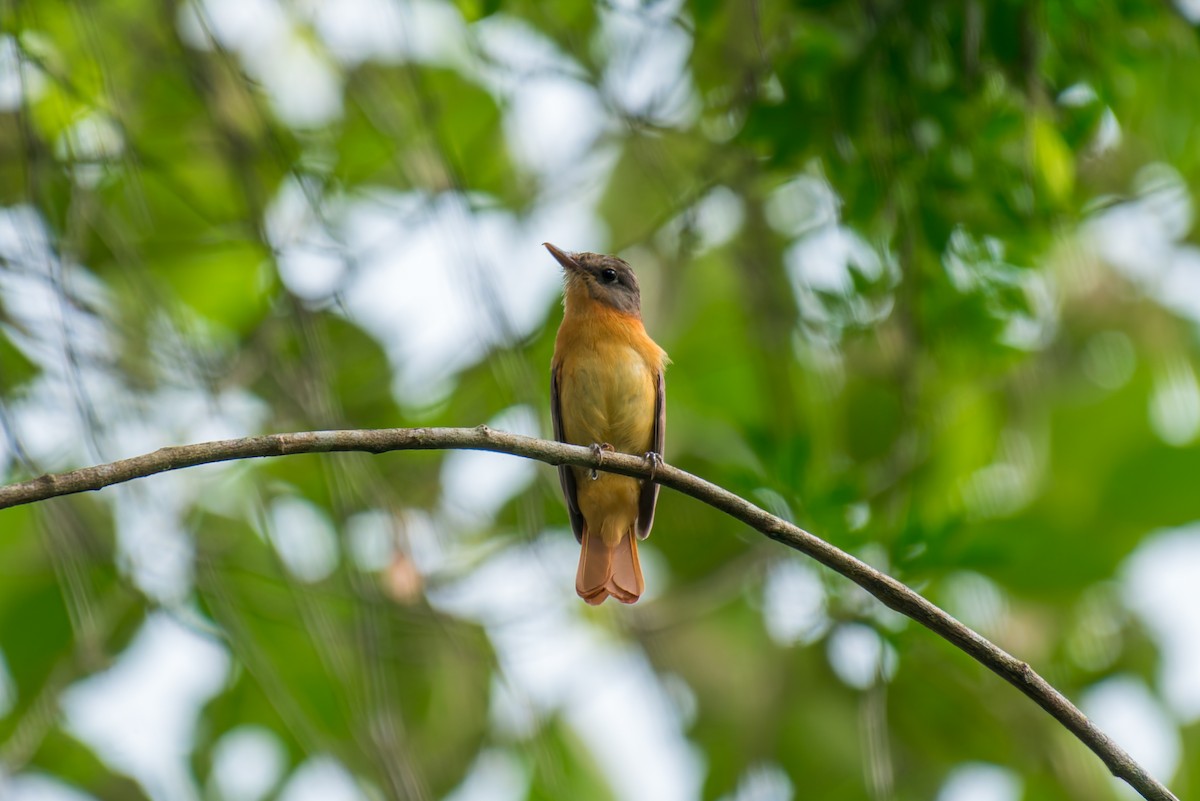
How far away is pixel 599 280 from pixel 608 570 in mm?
1241

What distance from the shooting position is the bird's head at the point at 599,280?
5.28 m

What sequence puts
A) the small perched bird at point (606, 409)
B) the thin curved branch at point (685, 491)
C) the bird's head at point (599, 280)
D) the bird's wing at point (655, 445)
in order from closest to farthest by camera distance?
the thin curved branch at point (685, 491) < the small perched bird at point (606, 409) < the bird's wing at point (655, 445) < the bird's head at point (599, 280)

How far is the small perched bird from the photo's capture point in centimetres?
497

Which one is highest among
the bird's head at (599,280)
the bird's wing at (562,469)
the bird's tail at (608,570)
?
the bird's head at (599,280)

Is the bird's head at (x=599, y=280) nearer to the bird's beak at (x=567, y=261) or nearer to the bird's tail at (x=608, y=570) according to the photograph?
the bird's beak at (x=567, y=261)

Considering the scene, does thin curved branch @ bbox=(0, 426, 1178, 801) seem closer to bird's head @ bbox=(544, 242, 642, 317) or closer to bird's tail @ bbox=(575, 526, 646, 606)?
bird's tail @ bbox=(575, 526, 646, 606)

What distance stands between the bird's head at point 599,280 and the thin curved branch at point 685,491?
2488 mm

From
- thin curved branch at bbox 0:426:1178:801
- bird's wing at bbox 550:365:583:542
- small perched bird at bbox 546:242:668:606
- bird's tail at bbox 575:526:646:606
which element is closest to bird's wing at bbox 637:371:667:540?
small perched bird at bbox 546:242:668:606

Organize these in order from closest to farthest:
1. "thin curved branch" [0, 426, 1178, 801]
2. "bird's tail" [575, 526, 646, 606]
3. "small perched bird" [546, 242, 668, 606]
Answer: "thin curved branch" [0, 426, 1178, 801] < "bird's tail" [575, 526, 646, 606] < "small perched bird" [546, 242, 668, 606]

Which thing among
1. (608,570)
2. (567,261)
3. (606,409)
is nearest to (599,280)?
(567,261)

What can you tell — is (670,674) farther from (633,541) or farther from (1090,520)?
(1090,520)

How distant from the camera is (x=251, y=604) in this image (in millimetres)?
5527

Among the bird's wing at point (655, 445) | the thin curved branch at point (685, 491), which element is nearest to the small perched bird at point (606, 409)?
the bird's wing at point (655, 445)

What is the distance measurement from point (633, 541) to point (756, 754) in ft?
3.42
